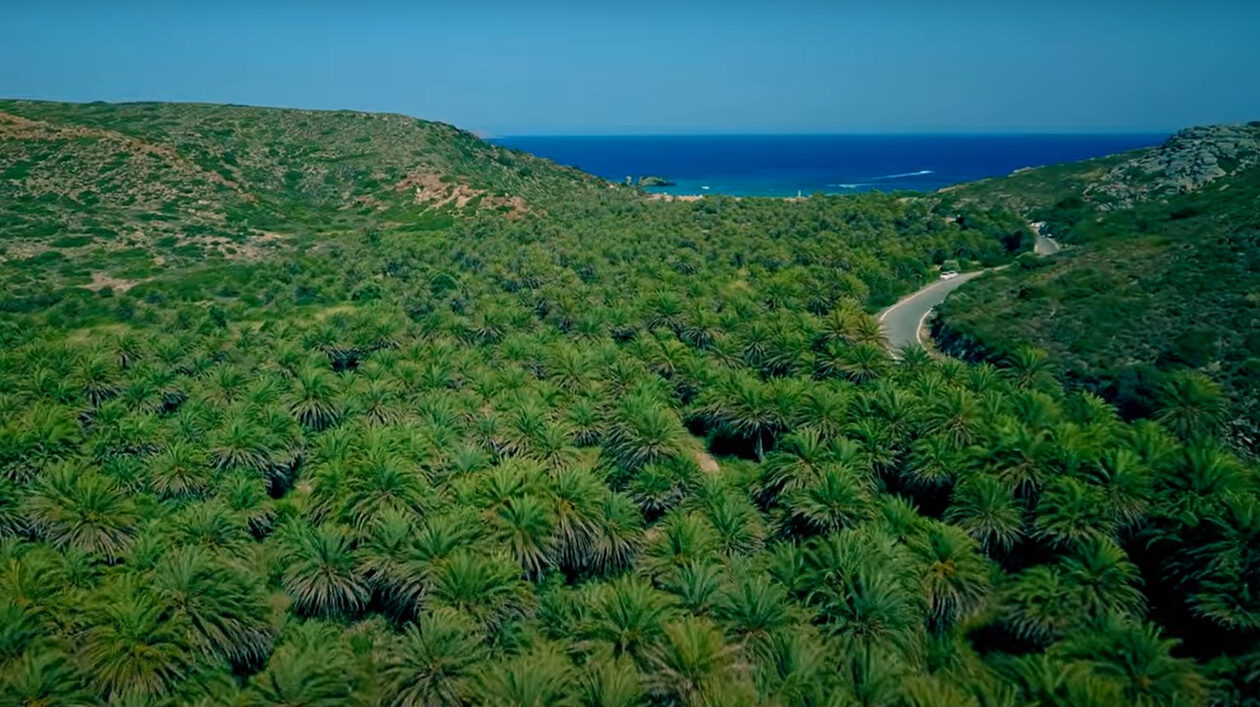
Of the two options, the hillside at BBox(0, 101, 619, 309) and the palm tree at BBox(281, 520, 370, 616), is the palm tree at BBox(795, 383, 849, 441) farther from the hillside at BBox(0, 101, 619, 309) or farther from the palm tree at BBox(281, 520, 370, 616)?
the hillside at BBox(0, 101, 619, 309)

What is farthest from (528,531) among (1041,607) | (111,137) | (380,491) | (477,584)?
(111,137)

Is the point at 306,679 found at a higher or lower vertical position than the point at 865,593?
higher

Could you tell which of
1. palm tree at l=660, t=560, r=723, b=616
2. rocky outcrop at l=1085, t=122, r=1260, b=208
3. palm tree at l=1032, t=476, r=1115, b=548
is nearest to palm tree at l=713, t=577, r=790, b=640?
palm tree at l=660, t=560, r=723, b=616

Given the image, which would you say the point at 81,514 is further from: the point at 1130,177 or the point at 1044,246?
the point at 1130,177

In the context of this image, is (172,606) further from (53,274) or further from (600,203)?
(600,203)

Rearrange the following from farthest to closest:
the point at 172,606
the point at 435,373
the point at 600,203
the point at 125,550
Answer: the point at 600,203, the point at 435,373, the point at 125,550, the point at 172,606

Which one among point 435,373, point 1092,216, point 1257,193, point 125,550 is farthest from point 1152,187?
point 125,550
